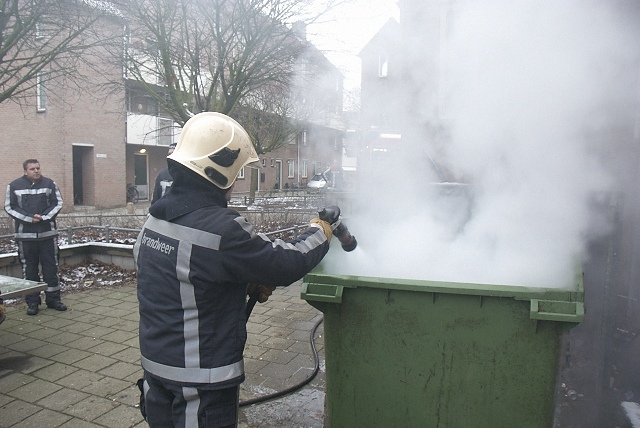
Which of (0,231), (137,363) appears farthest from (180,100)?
(137,363)

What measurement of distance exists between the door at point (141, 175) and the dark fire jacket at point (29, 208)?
17.1 meters

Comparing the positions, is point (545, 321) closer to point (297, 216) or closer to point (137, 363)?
point (137, 363)

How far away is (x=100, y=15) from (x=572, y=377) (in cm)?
638

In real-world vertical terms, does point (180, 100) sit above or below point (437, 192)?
above

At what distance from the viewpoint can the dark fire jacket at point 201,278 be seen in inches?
68.9

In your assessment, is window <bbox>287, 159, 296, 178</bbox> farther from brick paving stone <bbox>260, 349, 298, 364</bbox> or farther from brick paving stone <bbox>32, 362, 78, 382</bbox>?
brick paving stone <bbox>32, 362, 78, 382</bbox>

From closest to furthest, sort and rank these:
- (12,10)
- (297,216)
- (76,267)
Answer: (12,10) < (76,267) < (297,216)

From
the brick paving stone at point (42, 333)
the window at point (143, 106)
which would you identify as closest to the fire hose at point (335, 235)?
the brick paving stone at point (42, 333)

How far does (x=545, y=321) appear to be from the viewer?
2.11 metres

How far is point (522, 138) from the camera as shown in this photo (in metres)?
3.31

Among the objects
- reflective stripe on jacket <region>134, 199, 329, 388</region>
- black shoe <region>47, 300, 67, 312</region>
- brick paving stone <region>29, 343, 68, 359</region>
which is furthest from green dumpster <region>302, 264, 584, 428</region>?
black shoe <region>47, 300, 67, 312</region>

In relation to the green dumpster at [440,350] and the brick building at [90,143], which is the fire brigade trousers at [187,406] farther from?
the brick building at [90,143]

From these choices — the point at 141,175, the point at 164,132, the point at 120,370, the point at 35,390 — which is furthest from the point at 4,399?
the point at 141,175

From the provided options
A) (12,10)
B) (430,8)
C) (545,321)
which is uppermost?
(12,10)
